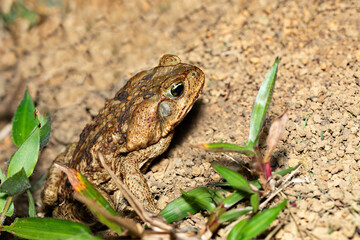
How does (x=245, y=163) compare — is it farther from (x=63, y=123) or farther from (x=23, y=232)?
(x=63, y=123)

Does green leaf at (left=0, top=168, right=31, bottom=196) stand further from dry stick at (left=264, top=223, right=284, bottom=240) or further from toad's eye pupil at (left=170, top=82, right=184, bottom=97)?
dry stick at (left=264, top=223, right=284, bottom=240)

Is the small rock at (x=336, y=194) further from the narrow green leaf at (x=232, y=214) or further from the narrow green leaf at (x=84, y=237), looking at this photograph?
the narrow green leaf at (x=84, y=237)

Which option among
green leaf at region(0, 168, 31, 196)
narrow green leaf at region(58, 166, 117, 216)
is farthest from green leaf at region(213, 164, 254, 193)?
green leaf at region(0, 168, 31, 196)

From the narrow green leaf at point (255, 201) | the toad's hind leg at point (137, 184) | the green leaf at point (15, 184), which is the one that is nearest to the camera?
the narrow green leaf at point (255, 201)

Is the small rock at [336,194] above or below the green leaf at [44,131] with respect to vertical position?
below

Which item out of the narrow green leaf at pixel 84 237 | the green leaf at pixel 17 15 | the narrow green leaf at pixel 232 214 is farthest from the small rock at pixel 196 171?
the green leaf at pixel 17 15

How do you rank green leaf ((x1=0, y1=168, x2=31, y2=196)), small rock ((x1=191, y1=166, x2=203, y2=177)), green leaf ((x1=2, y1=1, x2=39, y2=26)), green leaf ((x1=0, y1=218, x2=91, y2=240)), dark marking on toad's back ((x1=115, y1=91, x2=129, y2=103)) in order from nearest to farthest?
1. green leaf ((x1=0, y1=218, x2=91, y2=240))
2. green leaf ((x1=0, y1=168, x2=31, y2=196))
3. small rock ((x1=191, y1=166, x2=203, y2=177))
4. dark marking on toad's back ((x1=115, y1=91, x2=129, y2=103))
5. green leaf ((x1=2, y1=1, x2=39, y2=26))

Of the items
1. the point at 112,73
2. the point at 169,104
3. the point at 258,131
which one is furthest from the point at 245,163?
the point at 112,73
